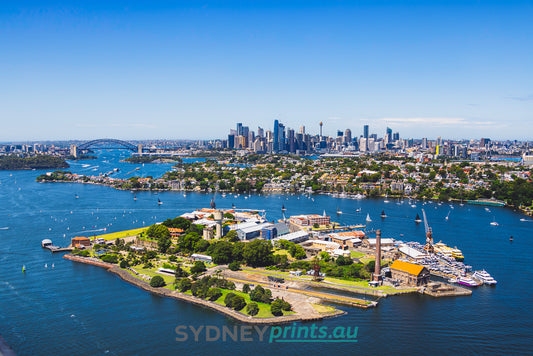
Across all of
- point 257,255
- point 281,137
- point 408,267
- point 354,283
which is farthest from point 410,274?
point 281,137

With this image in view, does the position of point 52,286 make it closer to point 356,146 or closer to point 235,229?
point 235,229

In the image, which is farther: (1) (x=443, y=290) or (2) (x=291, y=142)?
(2) (x=291, y=142)

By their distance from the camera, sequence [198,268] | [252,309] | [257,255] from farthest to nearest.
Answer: [257,255]
[198,268]
[252,309]

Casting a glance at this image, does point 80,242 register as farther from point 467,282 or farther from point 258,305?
point 467,282

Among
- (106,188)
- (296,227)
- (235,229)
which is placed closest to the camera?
(235,229)

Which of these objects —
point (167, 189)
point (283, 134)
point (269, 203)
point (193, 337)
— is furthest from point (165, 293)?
point (283, 134)

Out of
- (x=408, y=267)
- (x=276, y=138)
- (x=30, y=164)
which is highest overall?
(x=276, y=138)

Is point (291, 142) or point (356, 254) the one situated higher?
point (291, 142)
